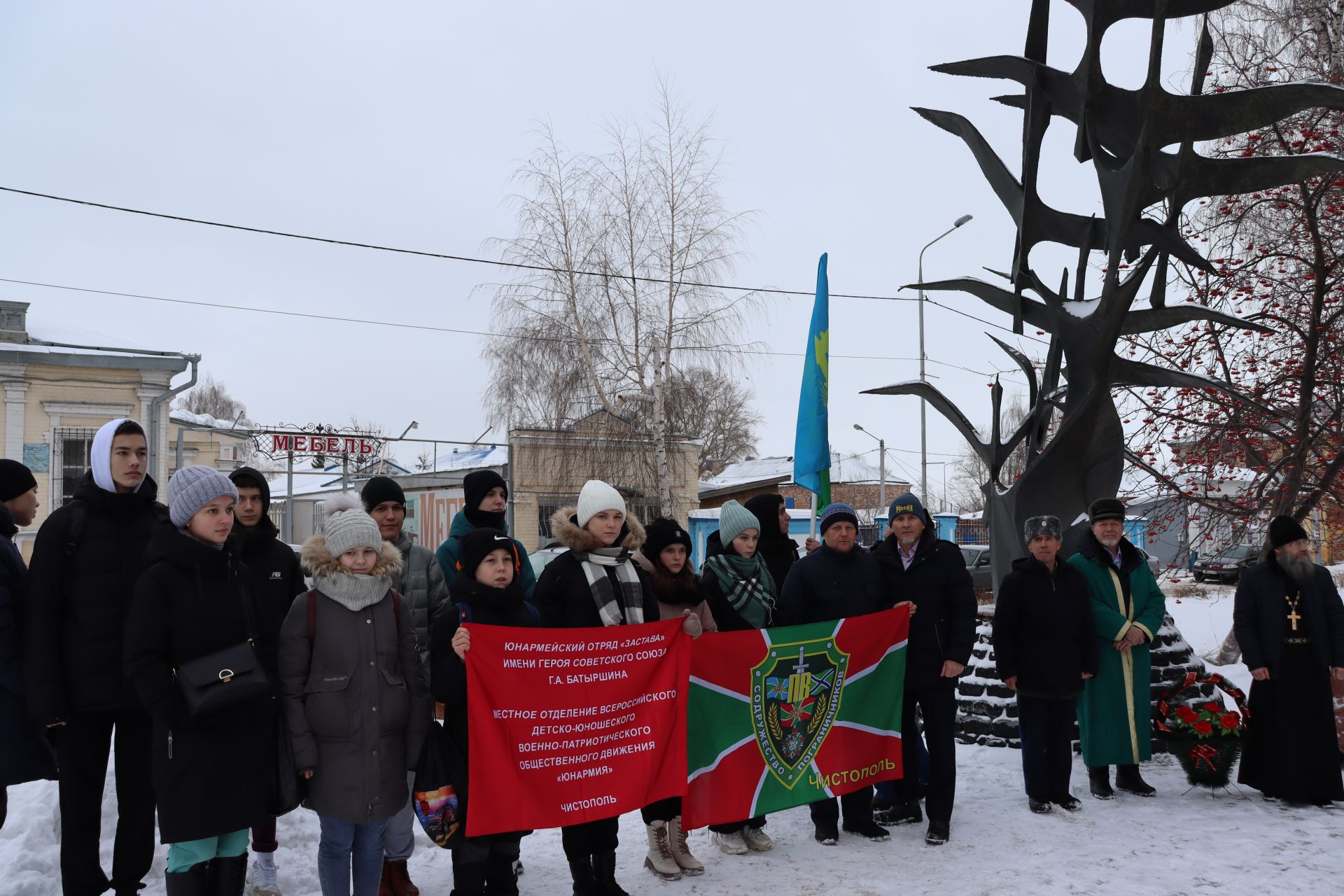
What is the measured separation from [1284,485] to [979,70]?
213 inches

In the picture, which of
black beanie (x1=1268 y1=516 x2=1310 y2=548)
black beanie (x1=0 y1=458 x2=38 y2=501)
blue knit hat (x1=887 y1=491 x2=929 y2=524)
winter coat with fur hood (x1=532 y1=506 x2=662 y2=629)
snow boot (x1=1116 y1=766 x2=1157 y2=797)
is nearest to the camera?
black beanie (x1=0 y1=458 x2=38 y2=501)

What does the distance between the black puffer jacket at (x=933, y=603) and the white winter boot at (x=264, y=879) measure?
3.48 metres

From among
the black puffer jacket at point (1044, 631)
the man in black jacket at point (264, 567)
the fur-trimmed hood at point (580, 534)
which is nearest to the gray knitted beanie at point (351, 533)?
the man in black jacket at point (264, 567)

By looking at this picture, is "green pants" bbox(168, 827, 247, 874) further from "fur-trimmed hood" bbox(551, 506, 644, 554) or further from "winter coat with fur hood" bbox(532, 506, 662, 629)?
"fur-trimmed hood" bbox(551, 506, 644, 554)

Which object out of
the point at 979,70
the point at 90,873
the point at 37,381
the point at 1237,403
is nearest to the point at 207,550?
the point at 90,873

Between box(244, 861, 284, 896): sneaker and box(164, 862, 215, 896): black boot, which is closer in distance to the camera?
box(164, 862, 215, 896): black boot

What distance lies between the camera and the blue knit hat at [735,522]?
568cm

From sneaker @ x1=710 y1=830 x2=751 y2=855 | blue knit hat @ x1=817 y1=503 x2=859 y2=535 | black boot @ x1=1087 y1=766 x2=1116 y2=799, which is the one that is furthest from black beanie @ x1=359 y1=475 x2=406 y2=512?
black boot @ x1=1087 y1=766 x2=1116 y2=799

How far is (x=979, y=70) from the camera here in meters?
7.95

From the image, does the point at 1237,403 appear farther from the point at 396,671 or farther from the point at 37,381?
the point at 37,381

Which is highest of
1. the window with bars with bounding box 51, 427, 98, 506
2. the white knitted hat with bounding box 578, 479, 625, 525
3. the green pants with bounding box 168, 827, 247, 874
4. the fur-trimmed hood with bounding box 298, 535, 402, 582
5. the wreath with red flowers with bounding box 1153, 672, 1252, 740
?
the window with bars with bounding box 51, 427, 98, 506

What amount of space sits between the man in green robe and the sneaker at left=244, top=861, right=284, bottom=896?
4.78 metres

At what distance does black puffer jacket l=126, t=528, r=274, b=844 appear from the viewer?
3.72 metres

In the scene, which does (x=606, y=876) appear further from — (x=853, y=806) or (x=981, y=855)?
(x=981, y=855)
